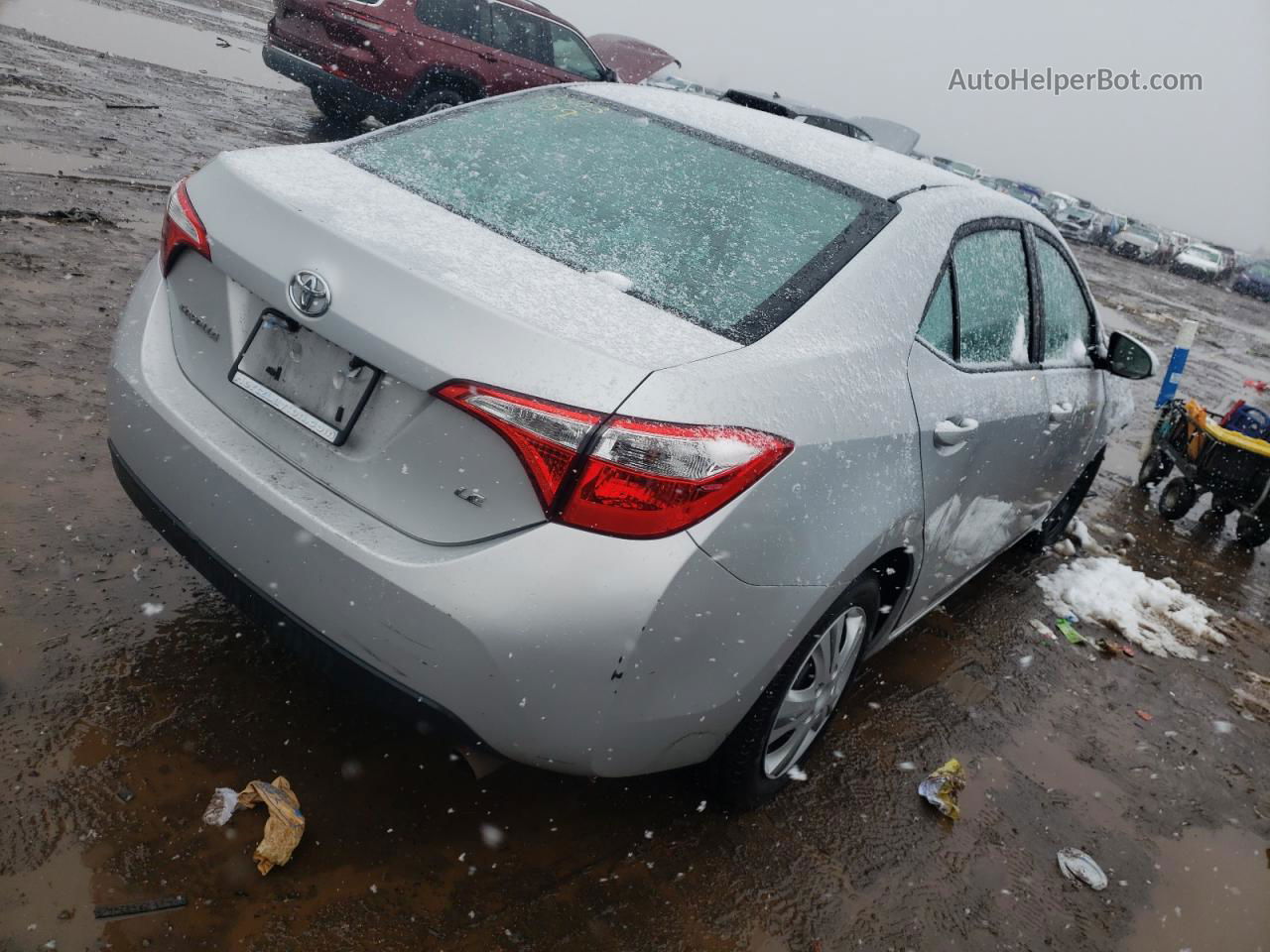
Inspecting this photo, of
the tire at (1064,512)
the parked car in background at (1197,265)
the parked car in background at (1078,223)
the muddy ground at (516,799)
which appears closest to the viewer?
the muddy ground at (516,799)

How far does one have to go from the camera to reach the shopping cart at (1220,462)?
560 cm

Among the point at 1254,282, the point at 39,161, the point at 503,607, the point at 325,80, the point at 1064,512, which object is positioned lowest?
the point at 39,161

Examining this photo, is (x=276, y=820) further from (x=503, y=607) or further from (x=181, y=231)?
(x=181, y=231)

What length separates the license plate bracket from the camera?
191cm

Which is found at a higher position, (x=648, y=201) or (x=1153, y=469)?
(x=648, y=201)

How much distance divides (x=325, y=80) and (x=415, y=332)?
9255 millimetres

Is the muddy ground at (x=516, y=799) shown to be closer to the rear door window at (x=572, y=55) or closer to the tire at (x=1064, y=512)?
the tire at (x=1064, y=512)

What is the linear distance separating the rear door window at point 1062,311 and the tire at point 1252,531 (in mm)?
2643

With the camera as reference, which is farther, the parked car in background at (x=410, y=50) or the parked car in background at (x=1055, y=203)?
the parked car in background at (x=1055, y=203)

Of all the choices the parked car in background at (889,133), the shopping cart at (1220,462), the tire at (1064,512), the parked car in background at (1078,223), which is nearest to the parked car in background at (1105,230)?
the parked car in background at (1078,223)

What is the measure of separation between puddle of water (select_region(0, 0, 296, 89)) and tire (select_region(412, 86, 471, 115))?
4642mm

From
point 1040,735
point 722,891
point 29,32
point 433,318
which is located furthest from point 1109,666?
point 29,32

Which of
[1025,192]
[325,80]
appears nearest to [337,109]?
[325,80]

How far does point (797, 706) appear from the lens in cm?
243
